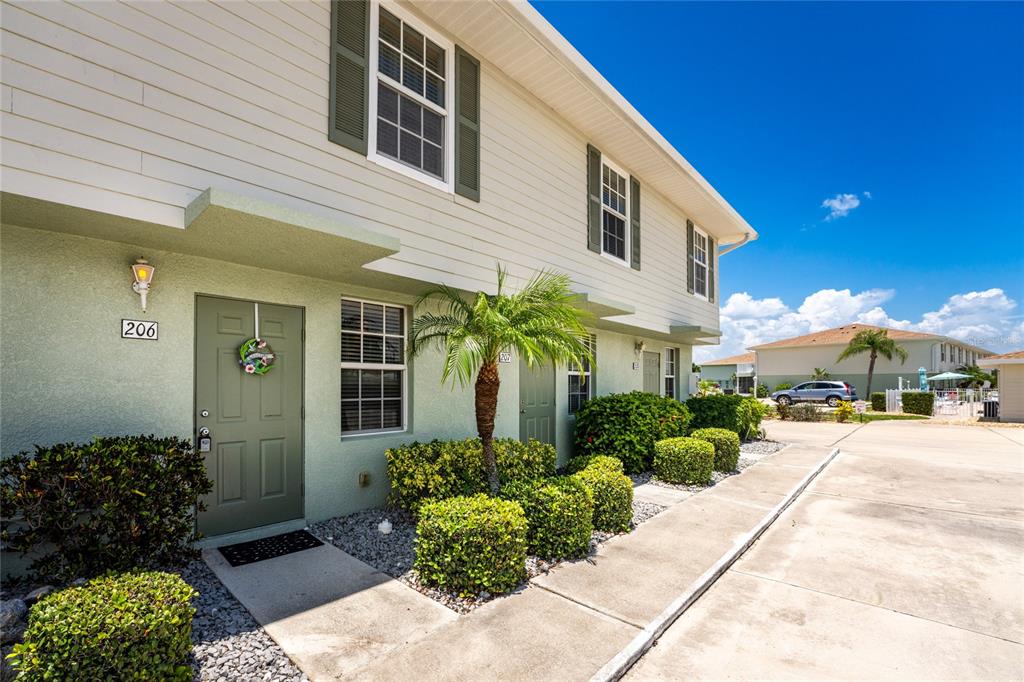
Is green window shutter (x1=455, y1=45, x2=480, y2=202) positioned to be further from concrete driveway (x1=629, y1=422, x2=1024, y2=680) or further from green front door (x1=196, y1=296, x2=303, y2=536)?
concrete driveway (x1=629, y1=422, x2=1024, y2=680)

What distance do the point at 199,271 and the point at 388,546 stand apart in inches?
126

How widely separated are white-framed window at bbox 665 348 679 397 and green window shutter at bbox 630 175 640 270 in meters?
3.95

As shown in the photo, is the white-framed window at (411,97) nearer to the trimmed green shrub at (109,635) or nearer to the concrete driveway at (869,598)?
the trimmed green shrub at (109,635)

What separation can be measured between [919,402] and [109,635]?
100 feet

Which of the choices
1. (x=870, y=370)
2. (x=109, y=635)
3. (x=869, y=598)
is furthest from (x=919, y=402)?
(x=109, y=635)

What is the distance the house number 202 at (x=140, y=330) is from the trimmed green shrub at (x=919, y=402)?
98.9ft

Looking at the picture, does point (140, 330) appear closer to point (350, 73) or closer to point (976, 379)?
point (350, 73)

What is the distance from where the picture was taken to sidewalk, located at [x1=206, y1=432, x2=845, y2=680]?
2746 mm

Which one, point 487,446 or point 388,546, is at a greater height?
point 487,446

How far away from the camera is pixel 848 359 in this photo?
3409cm

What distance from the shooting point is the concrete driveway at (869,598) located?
2.92m

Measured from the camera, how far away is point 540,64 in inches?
251

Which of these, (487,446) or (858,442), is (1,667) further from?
(858,442)

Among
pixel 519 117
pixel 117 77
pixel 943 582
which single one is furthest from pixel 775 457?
pixel 117 77
